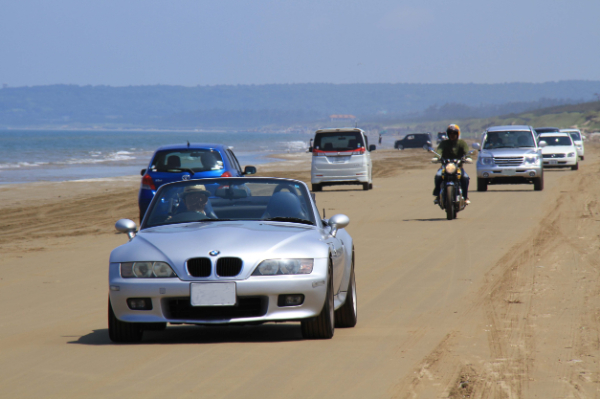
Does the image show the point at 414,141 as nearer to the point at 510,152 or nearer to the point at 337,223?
the point at 510,152

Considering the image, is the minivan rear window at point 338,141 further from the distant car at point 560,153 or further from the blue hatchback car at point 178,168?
the distant car at point 560,153

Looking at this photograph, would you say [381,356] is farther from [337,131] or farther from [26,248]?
[337,131]

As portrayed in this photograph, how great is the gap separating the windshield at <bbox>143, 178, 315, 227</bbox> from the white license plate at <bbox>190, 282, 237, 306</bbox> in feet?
3.95

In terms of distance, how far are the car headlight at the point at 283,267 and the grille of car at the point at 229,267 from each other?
123mm

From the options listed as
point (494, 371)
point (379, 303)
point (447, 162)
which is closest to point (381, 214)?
point (447, 162)

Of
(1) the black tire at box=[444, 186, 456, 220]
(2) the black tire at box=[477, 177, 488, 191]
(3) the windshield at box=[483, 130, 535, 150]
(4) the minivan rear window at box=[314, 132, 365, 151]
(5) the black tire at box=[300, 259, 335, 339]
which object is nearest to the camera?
(5) the black tire at box=[300, 259, 335, 339]

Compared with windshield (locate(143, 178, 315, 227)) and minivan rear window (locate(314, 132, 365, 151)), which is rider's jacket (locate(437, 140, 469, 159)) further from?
windshield (locate(143, 178, 315, 227))

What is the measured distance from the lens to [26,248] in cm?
1477

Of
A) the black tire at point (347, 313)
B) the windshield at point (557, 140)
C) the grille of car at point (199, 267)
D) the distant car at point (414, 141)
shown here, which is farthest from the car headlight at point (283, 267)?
the distant car at point (414, 141)

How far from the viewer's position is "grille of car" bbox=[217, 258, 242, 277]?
6.23m

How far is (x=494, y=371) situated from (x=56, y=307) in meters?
4.94

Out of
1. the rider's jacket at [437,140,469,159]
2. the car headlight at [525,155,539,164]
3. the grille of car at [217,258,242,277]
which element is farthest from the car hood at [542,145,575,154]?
the grille of car at [217,258,242,277]

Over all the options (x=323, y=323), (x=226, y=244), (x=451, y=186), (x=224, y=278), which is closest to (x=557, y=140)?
(x=451, y=186)

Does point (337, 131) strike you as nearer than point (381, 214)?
No
